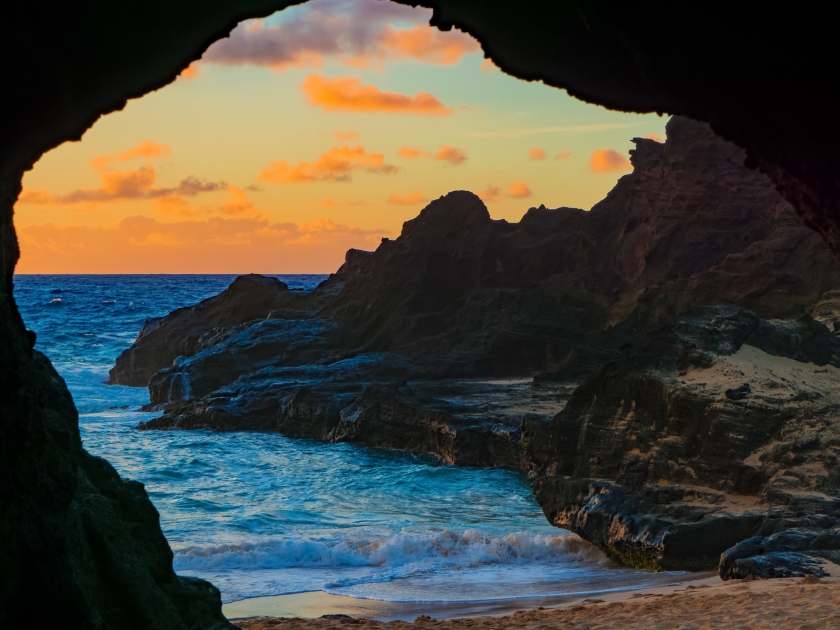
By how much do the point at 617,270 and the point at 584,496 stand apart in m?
18.9

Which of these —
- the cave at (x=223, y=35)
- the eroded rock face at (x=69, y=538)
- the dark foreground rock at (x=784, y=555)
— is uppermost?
the cave at (x=223, y=35)

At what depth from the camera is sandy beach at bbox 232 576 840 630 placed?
846 cm

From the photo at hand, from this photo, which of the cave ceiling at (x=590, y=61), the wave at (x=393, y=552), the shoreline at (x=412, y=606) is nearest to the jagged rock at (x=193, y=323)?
the wave at (x=393, y=552)

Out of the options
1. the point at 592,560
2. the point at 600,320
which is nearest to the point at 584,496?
the point at 592,560

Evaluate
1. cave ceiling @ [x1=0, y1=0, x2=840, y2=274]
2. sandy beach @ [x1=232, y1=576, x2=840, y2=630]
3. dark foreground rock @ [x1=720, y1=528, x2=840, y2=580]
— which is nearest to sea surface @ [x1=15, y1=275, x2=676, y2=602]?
dark foreground rock @ [x1=720, y1=528, x2=840, y2=580]

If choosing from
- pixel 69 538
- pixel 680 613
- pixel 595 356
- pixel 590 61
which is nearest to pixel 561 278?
pixel 595 356

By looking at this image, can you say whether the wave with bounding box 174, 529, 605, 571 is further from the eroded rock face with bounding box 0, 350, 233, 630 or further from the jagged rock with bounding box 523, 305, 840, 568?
the eroded rock face with bounding box 0, 350, 233, 630

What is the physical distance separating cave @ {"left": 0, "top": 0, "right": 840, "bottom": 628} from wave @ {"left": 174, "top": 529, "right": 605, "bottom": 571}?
28.1ft

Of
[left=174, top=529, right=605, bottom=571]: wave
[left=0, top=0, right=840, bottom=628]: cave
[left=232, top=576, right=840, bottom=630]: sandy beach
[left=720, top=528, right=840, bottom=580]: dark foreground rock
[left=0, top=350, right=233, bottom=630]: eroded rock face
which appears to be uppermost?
[left=0, top=0, right=840, bottom=628]: cave

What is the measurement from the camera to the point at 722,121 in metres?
3.91

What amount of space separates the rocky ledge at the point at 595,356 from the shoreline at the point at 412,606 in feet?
2.74

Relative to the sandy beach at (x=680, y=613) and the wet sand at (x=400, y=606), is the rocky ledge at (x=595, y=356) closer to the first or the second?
the sandy beach at (x=680, y=613)

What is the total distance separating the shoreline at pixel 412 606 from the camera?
423 inches

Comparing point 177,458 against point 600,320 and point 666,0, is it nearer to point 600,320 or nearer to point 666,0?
point 600,320
